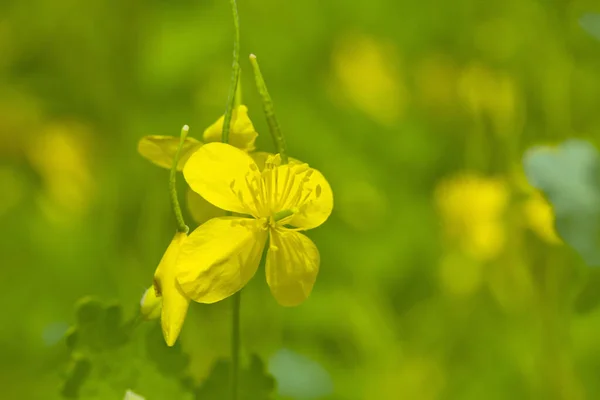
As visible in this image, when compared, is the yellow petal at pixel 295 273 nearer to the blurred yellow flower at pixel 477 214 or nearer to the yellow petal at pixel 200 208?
the yellow petal at pixel 200 208

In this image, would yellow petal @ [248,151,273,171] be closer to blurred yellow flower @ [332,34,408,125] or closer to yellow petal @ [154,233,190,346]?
yellow petal @ [154,233,190,346]

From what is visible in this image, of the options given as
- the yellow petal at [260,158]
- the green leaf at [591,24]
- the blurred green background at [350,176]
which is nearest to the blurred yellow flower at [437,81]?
the blurred green background at [350,176]

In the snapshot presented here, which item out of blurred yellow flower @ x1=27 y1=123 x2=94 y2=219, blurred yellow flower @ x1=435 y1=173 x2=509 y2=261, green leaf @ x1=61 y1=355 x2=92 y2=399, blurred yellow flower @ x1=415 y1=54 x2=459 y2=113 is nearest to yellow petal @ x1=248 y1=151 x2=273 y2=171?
green leaf @ x1=61 y1=355 x2=92 y2=399

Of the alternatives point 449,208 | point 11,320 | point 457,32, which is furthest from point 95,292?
point 457,32

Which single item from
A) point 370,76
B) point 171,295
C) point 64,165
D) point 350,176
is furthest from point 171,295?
point 370,76

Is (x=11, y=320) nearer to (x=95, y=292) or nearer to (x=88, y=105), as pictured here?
(x=95, y=292)
